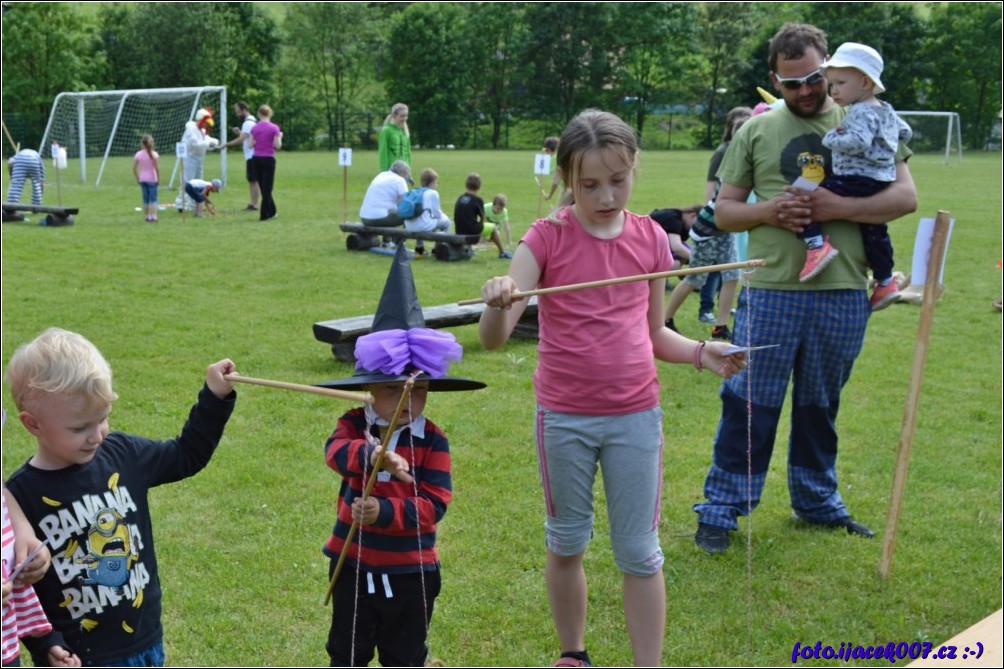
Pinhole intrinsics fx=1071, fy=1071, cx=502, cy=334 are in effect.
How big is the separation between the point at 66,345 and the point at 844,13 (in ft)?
187

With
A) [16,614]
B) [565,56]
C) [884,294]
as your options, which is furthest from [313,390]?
[565,56]

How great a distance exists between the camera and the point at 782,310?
4543 mm

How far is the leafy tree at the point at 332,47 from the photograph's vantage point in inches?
2242

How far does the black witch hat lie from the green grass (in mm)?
513

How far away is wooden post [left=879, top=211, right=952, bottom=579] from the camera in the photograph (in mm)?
4469

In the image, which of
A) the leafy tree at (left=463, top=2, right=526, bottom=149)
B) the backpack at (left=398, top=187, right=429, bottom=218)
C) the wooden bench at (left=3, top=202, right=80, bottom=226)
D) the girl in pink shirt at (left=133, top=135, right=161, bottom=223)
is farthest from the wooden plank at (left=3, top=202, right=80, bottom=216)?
the leafy tree at (left=463, top=2, right=526, bottom=149)

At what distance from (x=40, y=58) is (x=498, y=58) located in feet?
74.4

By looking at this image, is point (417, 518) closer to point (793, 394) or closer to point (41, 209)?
point (793, 394)

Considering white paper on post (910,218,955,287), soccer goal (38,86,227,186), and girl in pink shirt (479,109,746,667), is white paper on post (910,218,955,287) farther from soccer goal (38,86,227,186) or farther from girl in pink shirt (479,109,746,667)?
soccer goal (38,86,227,186)

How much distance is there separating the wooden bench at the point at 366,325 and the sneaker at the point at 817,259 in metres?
3.16

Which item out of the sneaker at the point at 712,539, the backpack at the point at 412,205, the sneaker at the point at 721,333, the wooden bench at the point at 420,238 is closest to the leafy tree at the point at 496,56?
the wooden bench at the point at 420,238

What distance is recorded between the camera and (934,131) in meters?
42.0

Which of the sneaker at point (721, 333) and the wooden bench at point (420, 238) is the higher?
the wooden bench at point (420, 238)

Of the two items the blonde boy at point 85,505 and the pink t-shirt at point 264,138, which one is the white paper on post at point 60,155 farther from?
the blonde boy at point 85,505
